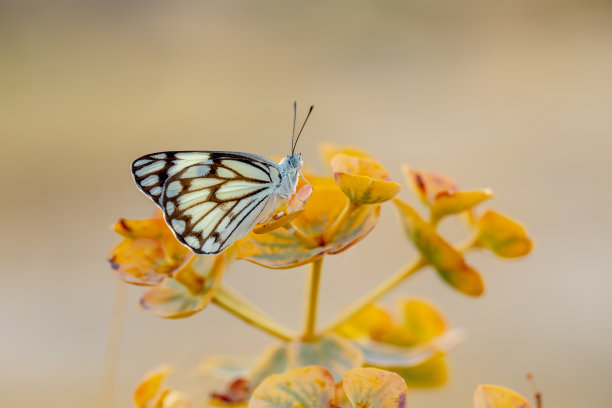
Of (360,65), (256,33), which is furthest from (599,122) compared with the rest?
(256,33)

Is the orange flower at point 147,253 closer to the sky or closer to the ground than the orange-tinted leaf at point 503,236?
closer to the ground

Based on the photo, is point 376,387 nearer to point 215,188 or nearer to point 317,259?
point 317,259

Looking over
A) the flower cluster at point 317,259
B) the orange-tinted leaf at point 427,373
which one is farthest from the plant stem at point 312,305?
the orange-tinted leaf at point 427,373

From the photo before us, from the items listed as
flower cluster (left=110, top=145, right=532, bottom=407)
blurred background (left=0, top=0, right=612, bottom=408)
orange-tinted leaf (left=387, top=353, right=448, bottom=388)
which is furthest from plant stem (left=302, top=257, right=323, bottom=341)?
blurred background (left=0, top=0, right=612, bottom=408)

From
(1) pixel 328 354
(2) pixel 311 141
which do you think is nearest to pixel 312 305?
(1) pixel 328 354

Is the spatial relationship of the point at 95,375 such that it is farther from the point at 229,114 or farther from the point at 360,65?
the point at 360,65

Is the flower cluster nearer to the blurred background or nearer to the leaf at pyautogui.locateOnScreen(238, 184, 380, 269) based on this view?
the leaf at pyautogui.locateOnScreen(238, 184, 380, 269)

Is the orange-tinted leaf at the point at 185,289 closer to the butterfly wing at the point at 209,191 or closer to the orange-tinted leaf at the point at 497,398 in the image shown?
the butterfly wing at the point at 209,191
